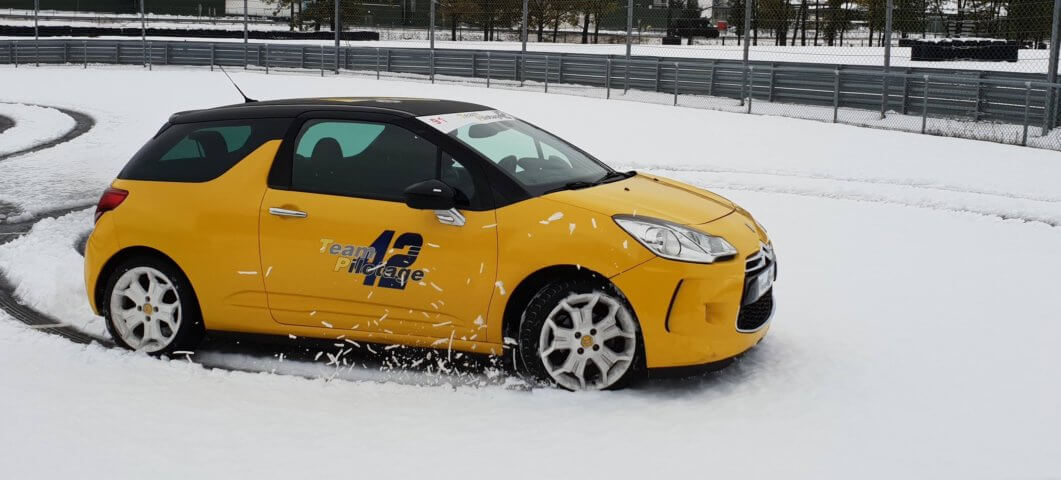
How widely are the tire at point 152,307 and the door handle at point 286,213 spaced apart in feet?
2.21

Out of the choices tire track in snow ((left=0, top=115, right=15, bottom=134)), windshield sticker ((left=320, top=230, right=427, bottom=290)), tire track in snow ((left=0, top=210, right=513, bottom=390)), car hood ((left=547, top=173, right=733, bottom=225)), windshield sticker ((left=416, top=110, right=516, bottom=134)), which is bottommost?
tire track in snow ((left=0, top=210, right=513, bottom=390))

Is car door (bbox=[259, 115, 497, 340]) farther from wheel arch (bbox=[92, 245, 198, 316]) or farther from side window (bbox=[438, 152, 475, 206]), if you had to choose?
wheel arch (bbox=[92, 245, 198, 316])

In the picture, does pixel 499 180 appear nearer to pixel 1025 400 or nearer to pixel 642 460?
pixel 642 460

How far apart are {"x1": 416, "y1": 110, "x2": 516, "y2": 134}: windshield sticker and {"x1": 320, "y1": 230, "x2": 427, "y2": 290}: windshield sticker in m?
0.61

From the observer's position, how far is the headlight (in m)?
5.21

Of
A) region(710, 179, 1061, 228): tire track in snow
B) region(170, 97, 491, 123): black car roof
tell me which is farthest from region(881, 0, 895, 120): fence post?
region(170, 97, 491, 123): black car roof

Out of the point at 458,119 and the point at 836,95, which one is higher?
the point at 458,119

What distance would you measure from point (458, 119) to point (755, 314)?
1823 millimetres

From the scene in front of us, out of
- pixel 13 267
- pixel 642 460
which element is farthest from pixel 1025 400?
pixel 13 267

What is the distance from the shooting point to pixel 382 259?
18.1 ft

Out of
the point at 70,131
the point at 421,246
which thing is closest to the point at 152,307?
the point at 421,246

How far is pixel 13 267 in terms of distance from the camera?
8445 millimetres

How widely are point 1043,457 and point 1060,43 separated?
15.4 m

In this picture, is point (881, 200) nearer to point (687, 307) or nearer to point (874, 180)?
point (874, 180)
